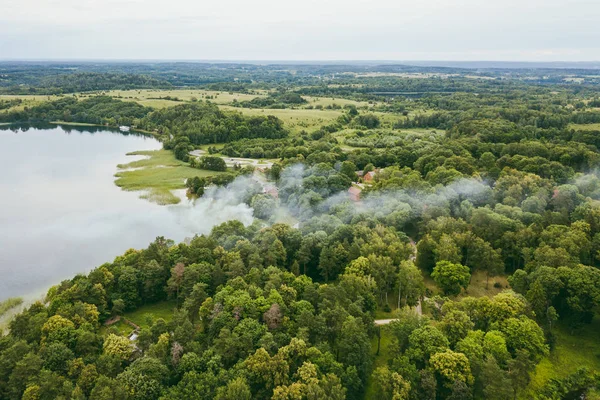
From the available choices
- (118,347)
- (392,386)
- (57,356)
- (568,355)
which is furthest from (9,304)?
(568,355)

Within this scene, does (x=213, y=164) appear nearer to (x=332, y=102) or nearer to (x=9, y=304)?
(x=9, y=304)

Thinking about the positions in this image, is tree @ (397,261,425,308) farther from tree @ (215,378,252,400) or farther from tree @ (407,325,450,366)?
tree @ (215,378,252,400)

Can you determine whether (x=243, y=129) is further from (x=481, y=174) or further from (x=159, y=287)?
(x=159, y=287)


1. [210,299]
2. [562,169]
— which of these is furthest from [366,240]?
[562,169]

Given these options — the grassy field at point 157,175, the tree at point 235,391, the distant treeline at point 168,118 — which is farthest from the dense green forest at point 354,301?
the distant treeline at point 168,118

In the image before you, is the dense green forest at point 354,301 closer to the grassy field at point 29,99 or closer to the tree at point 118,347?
the tree at point 118,347

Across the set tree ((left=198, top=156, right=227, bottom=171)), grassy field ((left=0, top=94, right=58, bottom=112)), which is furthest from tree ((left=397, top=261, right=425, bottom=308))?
grassy field ((left=0, top=94, right=58, bottom=112))

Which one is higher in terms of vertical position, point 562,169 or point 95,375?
point 562,169
